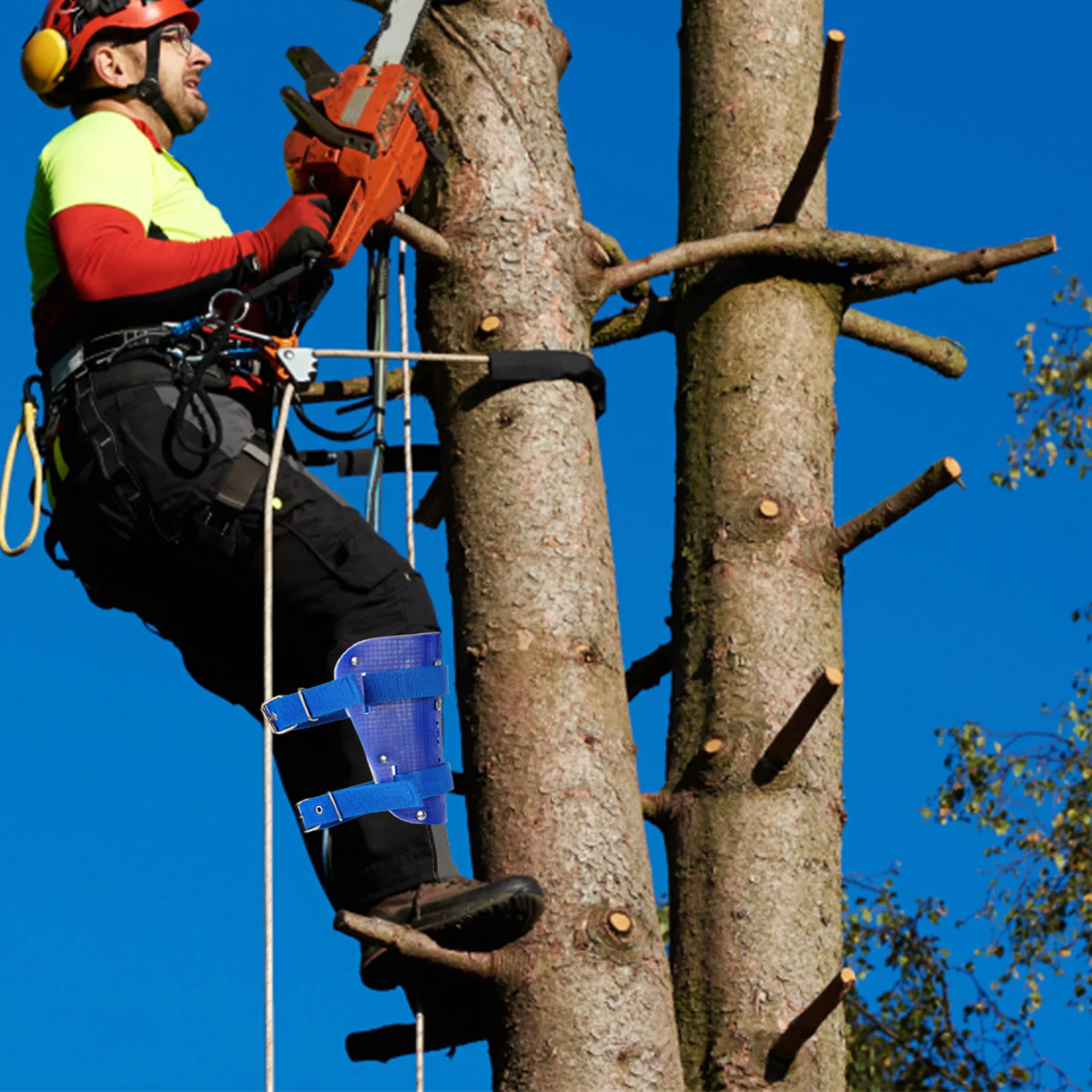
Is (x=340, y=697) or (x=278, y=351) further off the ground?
(x=278, y=351)

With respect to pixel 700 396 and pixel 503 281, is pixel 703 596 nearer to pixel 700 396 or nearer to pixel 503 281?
pixel 700 396

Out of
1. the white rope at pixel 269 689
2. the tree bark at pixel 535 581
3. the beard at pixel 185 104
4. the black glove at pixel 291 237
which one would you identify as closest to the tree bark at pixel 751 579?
the tree bark at pixel 535 581

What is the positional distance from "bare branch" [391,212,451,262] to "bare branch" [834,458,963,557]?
40.4 inches

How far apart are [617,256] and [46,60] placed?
1292 mm

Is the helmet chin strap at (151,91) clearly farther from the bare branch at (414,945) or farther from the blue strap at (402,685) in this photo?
the bare branch at (414,945)

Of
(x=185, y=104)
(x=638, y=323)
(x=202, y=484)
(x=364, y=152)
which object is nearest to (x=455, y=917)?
(x=202, y=484)

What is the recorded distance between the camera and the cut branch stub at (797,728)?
11.7 ft

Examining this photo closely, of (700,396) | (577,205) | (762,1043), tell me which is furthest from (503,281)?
(762,1043)

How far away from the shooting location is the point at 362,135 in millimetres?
3814

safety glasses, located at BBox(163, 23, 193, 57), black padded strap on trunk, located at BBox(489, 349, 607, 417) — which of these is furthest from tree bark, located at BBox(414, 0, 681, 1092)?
safety glasses, located at BBox(163, 23, 193, 57)

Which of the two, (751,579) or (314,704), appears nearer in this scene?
(314,704)

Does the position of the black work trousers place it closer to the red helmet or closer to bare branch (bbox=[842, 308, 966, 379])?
the red helmet

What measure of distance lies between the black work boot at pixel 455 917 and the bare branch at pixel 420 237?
129 cm

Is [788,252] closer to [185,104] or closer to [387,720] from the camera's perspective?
[185,104]
